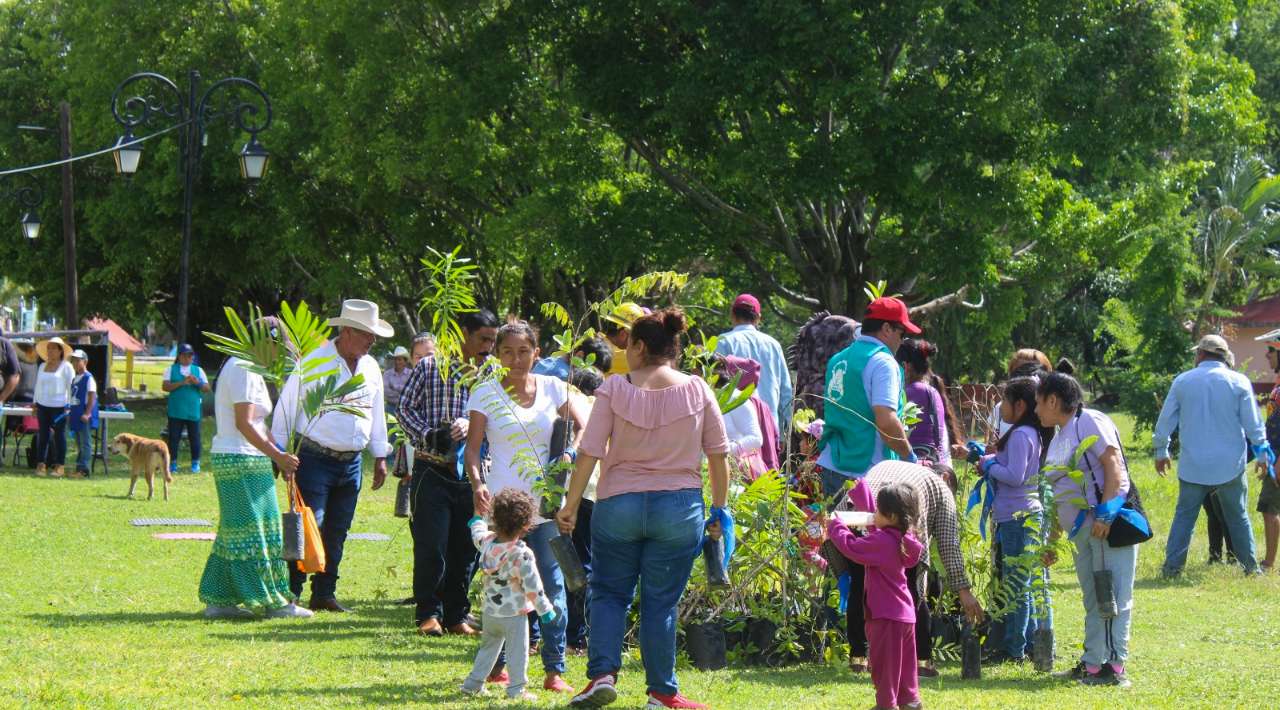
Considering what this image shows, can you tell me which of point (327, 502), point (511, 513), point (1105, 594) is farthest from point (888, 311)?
point (327, 502)

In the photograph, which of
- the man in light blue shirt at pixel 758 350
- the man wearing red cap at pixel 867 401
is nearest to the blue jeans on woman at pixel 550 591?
the man wearing red cap at pixel 867 401

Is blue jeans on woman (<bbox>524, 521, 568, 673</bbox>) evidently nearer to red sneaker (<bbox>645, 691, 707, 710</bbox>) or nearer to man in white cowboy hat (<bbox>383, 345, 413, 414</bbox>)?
red sneaker (<bbox>645, 691, 707, 710</bbox>)

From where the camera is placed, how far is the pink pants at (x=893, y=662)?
6.81 meters

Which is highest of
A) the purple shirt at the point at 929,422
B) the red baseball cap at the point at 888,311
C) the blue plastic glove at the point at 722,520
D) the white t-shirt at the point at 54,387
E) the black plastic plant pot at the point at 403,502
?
the red baseball cap at the point at 888,311

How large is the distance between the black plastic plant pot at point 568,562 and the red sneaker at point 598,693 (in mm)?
471

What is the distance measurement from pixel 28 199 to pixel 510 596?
82.7 ft

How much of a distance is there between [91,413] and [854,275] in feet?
39.3

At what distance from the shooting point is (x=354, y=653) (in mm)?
8172

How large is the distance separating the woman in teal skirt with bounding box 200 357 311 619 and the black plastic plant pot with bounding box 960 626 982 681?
390 centimetres

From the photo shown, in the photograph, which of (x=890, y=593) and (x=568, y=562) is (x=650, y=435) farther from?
(x=890, y=593)

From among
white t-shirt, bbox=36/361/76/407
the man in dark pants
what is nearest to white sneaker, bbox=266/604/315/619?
the man in dark pants

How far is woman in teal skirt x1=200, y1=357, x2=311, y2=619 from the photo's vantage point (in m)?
9.20

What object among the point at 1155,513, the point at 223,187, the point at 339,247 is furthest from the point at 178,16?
the point at 1155,513

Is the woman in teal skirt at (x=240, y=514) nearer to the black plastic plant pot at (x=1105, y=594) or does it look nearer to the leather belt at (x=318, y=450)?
the leather belt at (x=318, y=450)
